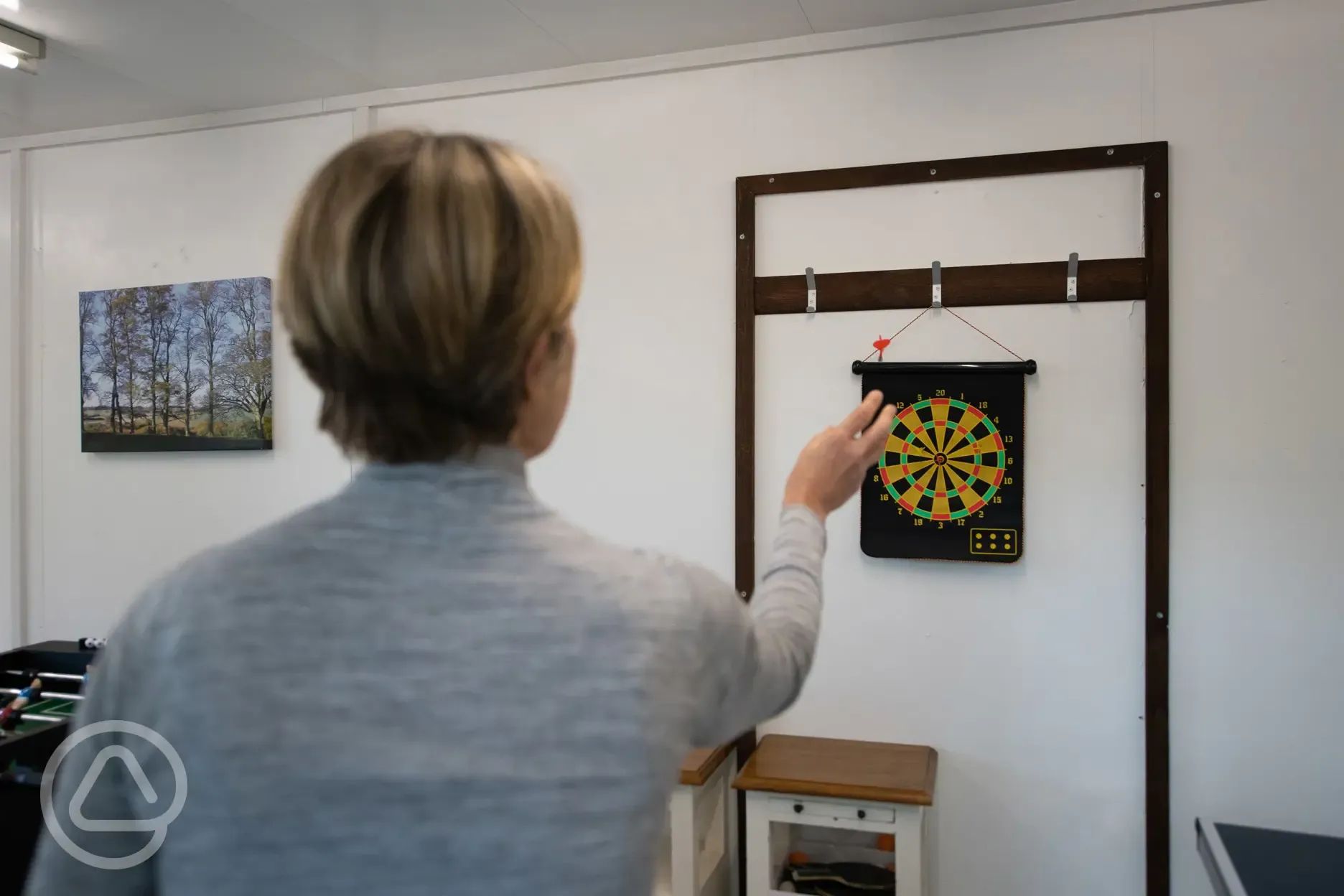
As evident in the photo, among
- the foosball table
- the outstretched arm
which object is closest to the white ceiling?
the foosball table

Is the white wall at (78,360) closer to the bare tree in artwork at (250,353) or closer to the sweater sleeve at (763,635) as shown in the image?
the bare tree in artwork at (250,353)

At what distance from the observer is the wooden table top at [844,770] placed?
2.15 m

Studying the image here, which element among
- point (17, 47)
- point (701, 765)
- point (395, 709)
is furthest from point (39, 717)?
point (395, 709)

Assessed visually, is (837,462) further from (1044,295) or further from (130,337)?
(130,337)

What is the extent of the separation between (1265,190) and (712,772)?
1.91 meters

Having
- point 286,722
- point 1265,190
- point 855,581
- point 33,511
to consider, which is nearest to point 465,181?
point 286,722

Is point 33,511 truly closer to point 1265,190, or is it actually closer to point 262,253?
point 262,253

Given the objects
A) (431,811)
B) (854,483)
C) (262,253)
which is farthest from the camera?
(262,253)

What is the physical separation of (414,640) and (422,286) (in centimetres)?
23

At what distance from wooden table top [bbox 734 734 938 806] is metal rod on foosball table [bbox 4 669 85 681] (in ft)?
5.88

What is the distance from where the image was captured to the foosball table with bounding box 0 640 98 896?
1.90 m

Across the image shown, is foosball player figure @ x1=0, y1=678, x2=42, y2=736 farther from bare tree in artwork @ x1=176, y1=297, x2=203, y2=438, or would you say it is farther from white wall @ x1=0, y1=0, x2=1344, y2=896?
white wall @ x1=0, y1=0, x2=1344, y2=896

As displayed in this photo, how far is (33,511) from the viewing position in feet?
11.1

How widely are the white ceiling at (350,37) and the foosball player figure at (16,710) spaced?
5.63 feet
